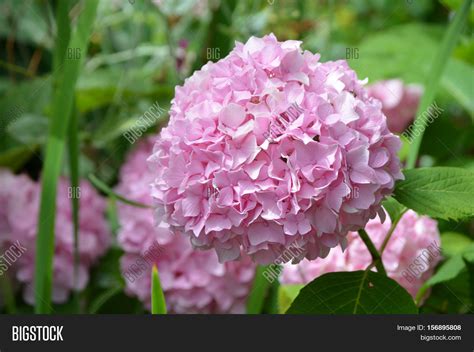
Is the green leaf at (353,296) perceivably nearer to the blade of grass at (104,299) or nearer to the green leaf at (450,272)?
the green leaf at (450,272)

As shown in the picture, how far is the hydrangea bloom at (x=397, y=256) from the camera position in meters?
0.75

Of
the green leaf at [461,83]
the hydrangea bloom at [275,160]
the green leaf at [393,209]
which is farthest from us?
the green leaf at [461,83]

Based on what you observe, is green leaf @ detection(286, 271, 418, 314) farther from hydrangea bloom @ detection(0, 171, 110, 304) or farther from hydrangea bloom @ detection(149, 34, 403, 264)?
hydrangea bloom @ detection(0, 171, 110, 304)

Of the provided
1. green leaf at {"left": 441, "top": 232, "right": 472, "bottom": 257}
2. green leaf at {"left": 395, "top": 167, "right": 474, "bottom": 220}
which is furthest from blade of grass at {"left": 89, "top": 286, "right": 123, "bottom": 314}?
green leaf at {"left": 395, "top": 167, "right": 474, "bottom": 220}

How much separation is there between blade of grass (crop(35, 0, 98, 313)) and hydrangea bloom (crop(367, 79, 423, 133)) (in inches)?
27.5

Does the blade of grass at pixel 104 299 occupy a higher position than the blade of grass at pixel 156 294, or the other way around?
the blade of grass at pixel 156 294

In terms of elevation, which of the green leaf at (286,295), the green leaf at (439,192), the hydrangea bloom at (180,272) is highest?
the green leaf at (439,192)

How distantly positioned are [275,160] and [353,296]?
0.14 m

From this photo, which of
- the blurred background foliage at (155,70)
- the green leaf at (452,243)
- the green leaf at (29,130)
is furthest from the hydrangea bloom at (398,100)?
the green leaf at (29,130)

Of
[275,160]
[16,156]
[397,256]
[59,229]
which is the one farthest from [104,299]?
[275,160]

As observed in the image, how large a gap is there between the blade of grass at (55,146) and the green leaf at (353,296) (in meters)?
0.28

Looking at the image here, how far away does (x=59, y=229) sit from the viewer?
3.66 feet

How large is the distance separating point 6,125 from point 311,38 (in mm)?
575

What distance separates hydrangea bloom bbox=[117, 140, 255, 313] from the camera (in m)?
0.95
